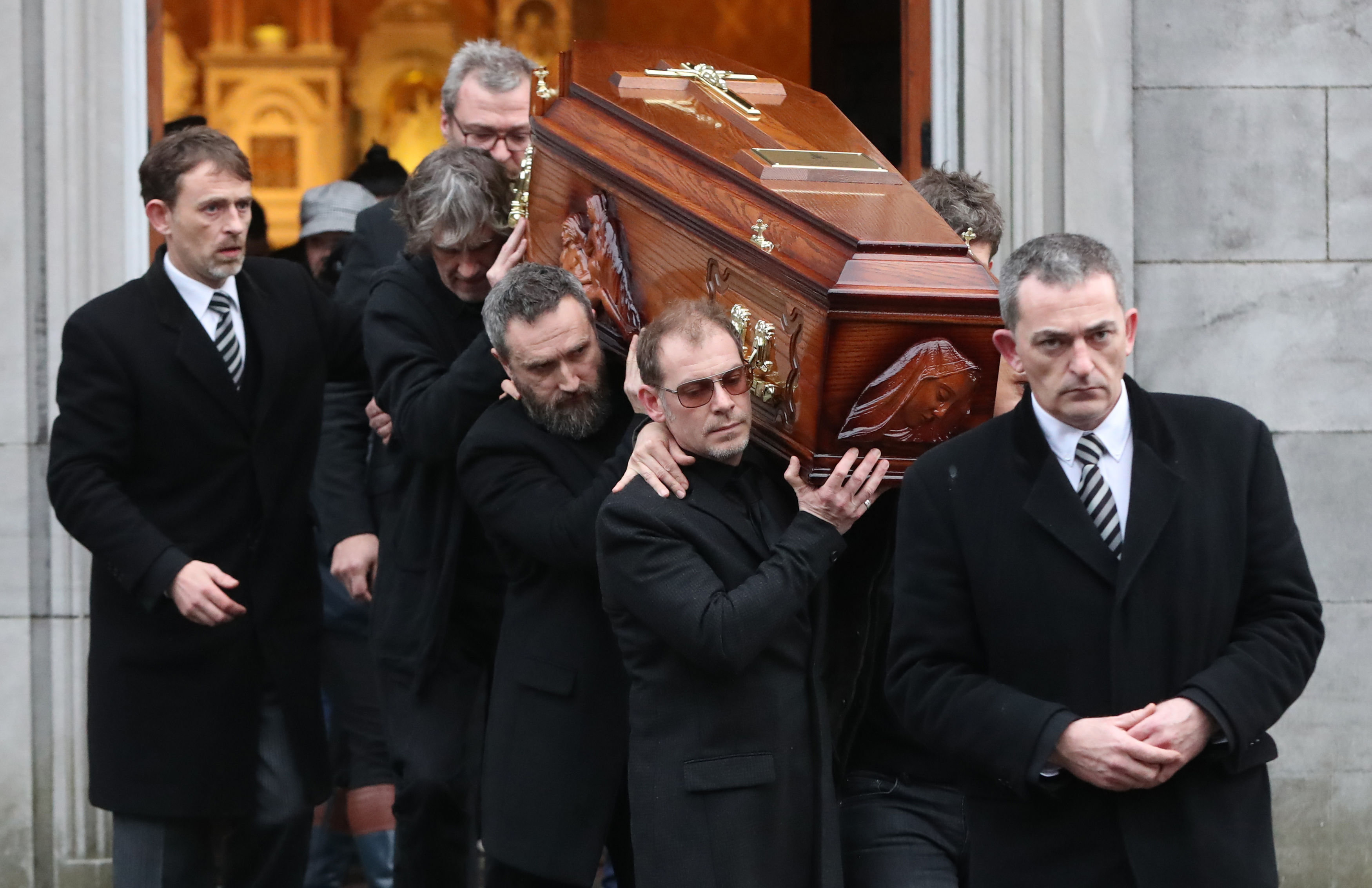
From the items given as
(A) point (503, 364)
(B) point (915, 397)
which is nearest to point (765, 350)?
(B) point (915, 397)

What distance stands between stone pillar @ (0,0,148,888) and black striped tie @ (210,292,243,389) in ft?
3.64

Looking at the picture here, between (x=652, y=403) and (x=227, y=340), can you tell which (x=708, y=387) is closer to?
(x=652, y=403)

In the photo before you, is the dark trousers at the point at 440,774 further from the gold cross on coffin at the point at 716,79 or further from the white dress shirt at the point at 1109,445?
the white dress shirt at the point at 1109,445

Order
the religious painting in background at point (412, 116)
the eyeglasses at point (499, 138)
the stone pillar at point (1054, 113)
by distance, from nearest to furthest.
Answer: the eyeglasses at point (499, 138) → the stone pillar at point (1054, 113) → the religious painting in background at point (412, 116)

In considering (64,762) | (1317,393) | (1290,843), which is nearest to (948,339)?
(1317,393)

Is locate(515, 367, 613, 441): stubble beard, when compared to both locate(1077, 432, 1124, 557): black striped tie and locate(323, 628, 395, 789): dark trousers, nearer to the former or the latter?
locate(1077, 432, 1124, 557): black striped tie

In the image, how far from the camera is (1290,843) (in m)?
5.30

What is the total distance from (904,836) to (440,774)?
1070 millimetres

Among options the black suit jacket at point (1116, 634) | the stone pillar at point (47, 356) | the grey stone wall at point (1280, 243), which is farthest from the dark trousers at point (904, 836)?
the stone pillar at point (47, 356)

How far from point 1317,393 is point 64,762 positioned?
141 inches

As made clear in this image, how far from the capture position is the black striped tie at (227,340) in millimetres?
4234

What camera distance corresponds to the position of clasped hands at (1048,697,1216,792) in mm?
2676

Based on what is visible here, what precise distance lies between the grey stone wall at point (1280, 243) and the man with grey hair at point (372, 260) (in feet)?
5.94

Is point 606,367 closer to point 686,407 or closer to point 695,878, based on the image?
point 686,407
